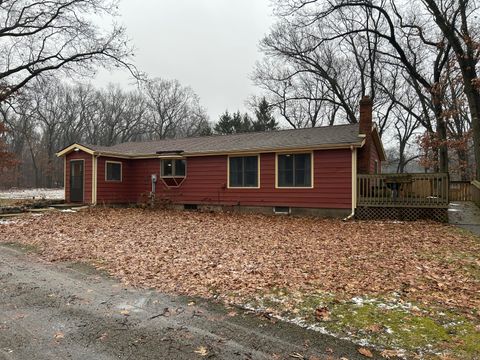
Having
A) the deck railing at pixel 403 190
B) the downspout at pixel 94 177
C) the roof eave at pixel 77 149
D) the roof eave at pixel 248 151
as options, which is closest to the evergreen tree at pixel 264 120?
the roof eave at pixel 248 151

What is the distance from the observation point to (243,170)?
52.0ft

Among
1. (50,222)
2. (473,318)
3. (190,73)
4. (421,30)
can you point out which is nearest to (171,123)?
(190,73)

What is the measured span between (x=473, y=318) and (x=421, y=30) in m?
20.3

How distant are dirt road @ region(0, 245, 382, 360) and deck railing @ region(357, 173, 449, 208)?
10.1m

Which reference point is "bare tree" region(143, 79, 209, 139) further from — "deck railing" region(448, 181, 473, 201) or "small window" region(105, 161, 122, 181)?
"deck railing" region(448, 181, 473, 201)

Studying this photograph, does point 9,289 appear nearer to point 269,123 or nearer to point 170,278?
point 170,278

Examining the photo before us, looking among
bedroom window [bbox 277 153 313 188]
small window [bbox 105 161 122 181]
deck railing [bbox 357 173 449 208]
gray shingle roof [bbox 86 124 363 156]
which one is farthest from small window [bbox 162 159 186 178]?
deck railing [bbox 357 173 449 208]

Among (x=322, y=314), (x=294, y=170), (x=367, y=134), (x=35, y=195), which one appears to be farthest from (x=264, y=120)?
(x=322, y=314)

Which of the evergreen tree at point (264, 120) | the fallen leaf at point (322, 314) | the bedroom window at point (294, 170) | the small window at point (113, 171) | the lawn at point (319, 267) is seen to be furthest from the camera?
the evergreen tree at point (264, 120)

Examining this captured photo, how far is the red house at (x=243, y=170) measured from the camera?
Result: 45.3 ft

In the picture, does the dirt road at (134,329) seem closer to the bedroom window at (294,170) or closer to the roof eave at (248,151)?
the roof eave at (248,151)

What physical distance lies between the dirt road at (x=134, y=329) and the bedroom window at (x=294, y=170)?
1021cm

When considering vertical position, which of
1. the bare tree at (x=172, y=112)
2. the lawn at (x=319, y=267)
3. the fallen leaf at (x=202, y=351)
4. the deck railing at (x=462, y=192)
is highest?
the bare tree at (x=172, y=112)

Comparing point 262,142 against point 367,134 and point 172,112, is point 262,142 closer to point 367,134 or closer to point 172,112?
point 367,134
